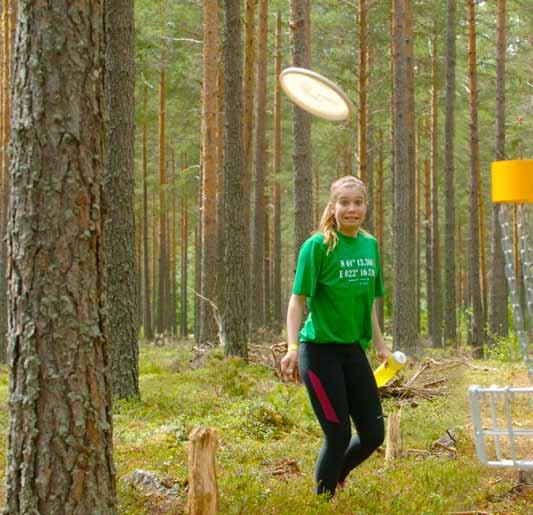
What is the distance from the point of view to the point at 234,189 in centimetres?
1230

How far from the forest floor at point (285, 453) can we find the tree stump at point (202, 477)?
0.20 meters

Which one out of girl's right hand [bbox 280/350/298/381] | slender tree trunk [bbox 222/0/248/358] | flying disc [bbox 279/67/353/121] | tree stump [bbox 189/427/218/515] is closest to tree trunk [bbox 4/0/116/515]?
tree stump [bbox 189/427/218/515]

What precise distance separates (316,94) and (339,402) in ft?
7.72

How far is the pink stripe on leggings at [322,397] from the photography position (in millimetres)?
4719

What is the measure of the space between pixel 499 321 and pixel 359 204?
16.1 m

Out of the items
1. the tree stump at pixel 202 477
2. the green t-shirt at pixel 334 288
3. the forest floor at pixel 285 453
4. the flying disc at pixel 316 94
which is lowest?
the forest floor at pixel 285 453

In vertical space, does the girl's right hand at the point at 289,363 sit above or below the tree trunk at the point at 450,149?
below

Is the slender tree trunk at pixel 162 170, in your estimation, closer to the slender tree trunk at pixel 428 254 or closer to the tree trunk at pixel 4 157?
the tree trunk at pixel 4 157

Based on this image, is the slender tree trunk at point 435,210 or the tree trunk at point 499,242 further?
the slender tree trunk at point 435,210

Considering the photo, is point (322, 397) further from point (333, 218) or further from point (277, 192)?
point (277, 192)

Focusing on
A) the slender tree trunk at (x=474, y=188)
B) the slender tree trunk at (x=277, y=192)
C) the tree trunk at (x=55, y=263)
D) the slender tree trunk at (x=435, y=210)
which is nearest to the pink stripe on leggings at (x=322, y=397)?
the tree trunk at (x=55, y=263)

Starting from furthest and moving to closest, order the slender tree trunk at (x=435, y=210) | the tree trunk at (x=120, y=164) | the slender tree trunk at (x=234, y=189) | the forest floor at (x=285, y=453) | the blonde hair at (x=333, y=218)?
the slender tree trunk at (x=435, y=210) → the slender tree trunk at (x=234, y=189) → the tree trunk at (x=120, y=164) → the forest floor at (x=285, y=453) → the blonde hair at (x=333, y=218)

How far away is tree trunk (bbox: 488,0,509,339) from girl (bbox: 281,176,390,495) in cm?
1425

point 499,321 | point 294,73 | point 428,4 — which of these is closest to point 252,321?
point 499,321
